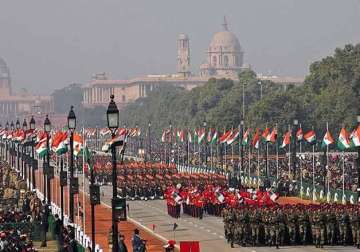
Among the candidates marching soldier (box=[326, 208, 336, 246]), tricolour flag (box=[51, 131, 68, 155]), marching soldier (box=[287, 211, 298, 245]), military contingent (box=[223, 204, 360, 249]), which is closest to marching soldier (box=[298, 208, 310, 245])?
military contingent (box=[223, 204, 360, 249])

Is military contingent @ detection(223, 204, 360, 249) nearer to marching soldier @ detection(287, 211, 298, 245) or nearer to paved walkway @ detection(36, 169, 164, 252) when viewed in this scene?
marching soldier @ detection(287, 211, 298, 245)

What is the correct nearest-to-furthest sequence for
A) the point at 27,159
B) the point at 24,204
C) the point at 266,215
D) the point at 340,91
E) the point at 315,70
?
the point at 266,215 < the point at 24,204 < the point at 27,159 < the point at 340,91 < the point at 315,70

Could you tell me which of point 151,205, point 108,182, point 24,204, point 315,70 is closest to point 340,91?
point 315,70

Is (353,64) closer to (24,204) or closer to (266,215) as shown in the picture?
(24,204)

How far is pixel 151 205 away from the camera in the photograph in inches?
3147

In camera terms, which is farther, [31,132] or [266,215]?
[31,132]

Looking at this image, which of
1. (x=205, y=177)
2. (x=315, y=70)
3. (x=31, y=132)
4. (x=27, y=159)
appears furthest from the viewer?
(x=315, y=70)

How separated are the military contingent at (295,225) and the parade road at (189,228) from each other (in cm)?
43

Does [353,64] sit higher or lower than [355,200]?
higher

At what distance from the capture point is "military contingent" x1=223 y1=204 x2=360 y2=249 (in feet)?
164

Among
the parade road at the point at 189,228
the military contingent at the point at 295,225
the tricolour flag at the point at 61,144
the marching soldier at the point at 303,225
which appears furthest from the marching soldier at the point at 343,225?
the tricolour flag at the point at 61,144

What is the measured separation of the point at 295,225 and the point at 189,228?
35.4 ft

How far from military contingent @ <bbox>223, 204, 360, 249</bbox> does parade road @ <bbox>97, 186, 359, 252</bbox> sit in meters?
0.43

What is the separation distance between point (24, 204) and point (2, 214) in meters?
8.78
